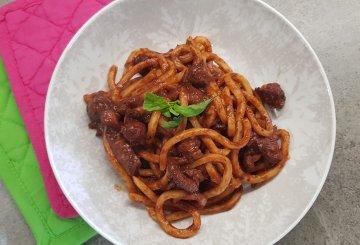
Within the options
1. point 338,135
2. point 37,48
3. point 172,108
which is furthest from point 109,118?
point 338,135

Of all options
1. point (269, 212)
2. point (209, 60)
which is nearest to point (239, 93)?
point (209, 60)

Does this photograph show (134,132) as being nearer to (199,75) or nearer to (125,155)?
(125,155)

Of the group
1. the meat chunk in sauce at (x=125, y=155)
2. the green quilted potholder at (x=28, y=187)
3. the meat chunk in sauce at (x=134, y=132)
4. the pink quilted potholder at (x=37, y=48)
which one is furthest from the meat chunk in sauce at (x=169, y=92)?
the green quilted potholder at (x=28, y=187)

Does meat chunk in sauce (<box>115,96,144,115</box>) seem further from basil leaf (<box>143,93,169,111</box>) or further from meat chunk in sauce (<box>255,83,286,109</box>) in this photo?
meat chunk in sauce (<box>255,83,286,109</box>)

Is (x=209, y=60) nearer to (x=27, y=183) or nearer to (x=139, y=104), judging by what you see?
(x=139, y=104)

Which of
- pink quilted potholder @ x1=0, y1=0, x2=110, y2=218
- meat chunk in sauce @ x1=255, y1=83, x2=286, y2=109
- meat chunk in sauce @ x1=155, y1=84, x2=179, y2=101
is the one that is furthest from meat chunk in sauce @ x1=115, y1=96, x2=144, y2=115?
meat chunk in sauce @ x1=255, y1=83, x2=286, y2=109

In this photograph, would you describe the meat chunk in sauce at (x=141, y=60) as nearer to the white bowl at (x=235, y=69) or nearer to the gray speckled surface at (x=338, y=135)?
the white bowl at (x=235, y=69)
